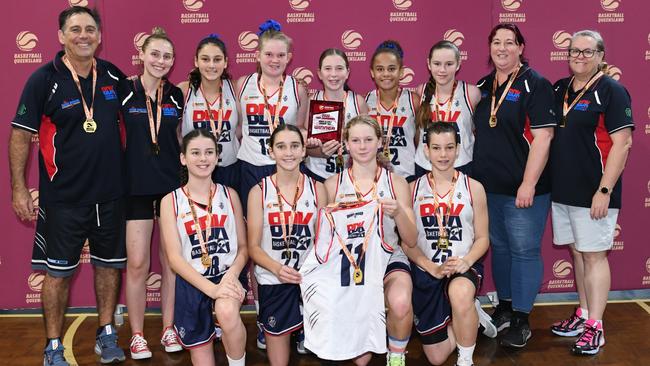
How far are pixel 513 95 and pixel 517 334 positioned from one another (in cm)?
179

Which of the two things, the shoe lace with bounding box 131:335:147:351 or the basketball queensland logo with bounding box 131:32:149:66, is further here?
the basketball queensland logo with bounding box 131:32:149:66

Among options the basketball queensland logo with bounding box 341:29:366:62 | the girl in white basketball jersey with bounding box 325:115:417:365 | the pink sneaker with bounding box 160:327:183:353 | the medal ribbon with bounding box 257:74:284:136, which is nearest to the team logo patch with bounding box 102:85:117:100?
the medal ribbon with bounding box 257:74:284:136

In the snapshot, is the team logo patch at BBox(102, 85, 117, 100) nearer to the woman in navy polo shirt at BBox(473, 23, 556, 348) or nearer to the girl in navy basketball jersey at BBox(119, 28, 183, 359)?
the girl in navy basketball jersey at BBox(119, 28, 183, 359)

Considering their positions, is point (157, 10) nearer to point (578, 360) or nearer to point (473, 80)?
point (473, 80)

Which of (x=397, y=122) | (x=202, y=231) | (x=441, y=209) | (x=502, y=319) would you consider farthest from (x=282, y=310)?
(x=502, y=319)

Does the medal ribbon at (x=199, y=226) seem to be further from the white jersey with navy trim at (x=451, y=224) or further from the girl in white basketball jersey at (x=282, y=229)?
the white jersey with navy trim at (x=451, y=224)

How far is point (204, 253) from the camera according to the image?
14.1 feet

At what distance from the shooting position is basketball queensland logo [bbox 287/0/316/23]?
5.89 m

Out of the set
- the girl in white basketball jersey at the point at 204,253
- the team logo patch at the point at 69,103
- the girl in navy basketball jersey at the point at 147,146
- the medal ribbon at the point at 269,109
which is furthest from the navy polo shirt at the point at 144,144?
the medal ribbon at the point at 269,109

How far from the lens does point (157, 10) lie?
19.1ft

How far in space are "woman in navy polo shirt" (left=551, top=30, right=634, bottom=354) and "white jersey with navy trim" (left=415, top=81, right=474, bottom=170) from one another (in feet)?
2.12

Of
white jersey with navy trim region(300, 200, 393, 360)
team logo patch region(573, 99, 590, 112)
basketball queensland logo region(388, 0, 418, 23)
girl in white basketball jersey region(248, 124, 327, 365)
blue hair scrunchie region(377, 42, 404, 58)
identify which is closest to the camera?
white jersey with navy trim region(300, 200, 393, 360)

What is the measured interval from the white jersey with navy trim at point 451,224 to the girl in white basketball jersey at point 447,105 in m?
0.49

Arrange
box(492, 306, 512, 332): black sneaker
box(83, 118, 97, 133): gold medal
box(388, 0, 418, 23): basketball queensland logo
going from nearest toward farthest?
1. box(83, 118, 97, 133): gold medal
2. box(492, 306, 512, 332): black sneaker
3. box(388, 0, 418, 23): basketball queensland logo
